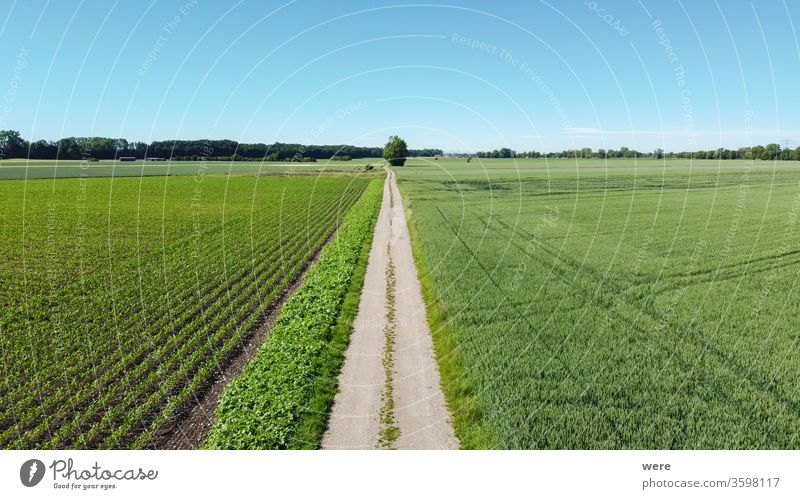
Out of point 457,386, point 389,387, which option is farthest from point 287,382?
point 457,386

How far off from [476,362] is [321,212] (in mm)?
41675

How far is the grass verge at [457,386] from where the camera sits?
9.92 metres

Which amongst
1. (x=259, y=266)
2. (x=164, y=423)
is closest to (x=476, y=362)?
(x=164, y=423)

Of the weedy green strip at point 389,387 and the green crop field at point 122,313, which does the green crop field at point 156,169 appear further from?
the weedy green strip at point 389,387

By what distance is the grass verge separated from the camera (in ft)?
32.6

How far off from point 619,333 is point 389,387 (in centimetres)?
782

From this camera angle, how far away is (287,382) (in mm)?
12461

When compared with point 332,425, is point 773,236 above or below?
above

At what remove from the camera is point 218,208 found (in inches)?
2179

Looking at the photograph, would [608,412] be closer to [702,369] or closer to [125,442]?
[702,369]

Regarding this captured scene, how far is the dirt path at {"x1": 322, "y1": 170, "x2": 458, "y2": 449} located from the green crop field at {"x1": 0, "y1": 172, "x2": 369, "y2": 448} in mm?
3951

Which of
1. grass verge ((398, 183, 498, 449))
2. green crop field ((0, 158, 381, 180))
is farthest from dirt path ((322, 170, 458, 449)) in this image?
green crop field ((0, 158, 381, 180))

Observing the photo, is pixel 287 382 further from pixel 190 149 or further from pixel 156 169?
pixel 156 169

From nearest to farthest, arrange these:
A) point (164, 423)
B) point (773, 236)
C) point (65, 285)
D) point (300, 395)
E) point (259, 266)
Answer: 1. point (164, 423)
2. point (300, 395)
3. point (65, 285)
4. point (259, 266)
5. point (773, 236)
